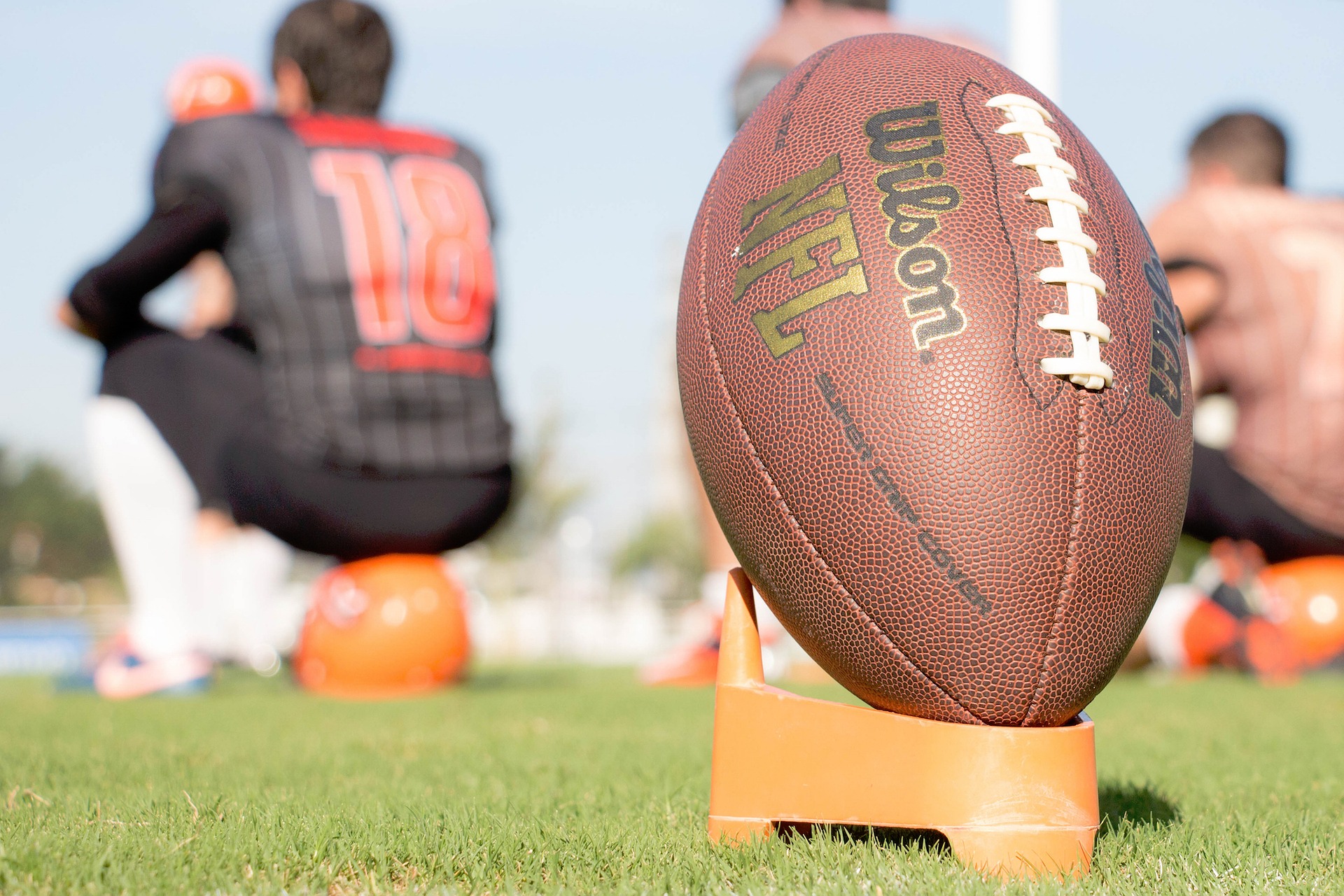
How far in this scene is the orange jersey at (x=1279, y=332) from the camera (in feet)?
15.2

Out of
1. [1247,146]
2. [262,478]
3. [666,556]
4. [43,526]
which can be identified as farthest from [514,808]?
[666,556]

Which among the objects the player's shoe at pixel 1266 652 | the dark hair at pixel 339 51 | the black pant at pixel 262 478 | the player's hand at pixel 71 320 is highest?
the dark hair at pixel 339 51

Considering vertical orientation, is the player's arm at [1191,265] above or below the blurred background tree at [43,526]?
above

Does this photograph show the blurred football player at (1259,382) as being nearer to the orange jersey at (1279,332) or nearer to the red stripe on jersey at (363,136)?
the orange jersey at (1279,332)

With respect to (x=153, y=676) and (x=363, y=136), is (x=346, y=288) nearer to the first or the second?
(x=363, y=136)

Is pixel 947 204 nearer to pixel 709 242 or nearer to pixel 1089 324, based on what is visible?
→ pixel 1089 324

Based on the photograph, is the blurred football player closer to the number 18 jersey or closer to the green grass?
the green grass

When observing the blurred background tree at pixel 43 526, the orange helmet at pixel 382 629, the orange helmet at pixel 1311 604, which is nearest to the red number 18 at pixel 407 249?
the orange helmet at pixel 382 629

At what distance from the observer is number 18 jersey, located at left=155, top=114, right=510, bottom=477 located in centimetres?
388

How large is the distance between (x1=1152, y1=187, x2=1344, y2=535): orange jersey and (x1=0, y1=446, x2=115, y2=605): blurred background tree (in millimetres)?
32042

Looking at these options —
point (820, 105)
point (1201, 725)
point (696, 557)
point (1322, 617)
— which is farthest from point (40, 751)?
point (696, 557)

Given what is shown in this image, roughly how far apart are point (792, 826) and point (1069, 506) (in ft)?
1.93

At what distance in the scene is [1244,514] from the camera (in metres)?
4.71

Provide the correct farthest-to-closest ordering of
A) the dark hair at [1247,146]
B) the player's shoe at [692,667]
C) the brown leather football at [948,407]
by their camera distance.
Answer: the dark hair at [1247,146] → the player's shoe at [692,667] → the brown leather football at [948,407]
